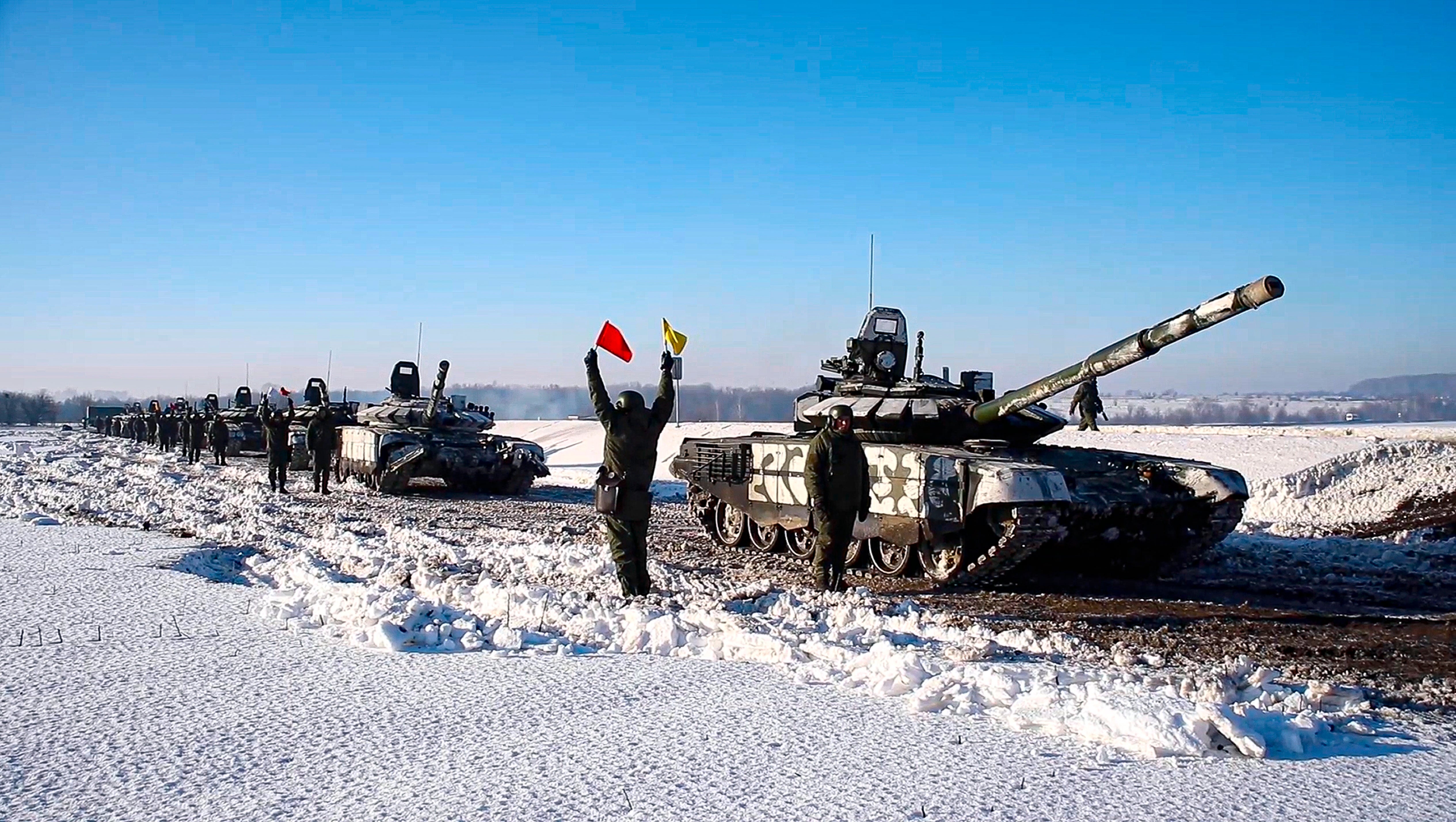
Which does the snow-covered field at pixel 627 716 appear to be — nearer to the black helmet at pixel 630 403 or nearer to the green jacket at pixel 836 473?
the green jacket at pixel 836 473

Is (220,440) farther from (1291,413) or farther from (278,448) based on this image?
(1291,413)

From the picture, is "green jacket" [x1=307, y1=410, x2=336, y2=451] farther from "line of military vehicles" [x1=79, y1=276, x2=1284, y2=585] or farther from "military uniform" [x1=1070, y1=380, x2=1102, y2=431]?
"military uniform" [x1=1070, y1=380, x2=1102, y2=431]

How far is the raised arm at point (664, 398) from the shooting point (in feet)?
29.7

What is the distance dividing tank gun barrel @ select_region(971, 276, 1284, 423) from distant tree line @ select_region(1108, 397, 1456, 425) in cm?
2996

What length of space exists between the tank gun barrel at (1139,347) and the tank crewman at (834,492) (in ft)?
7.32

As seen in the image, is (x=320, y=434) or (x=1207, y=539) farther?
(x=320, y=434)

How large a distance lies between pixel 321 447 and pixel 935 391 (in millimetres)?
14006

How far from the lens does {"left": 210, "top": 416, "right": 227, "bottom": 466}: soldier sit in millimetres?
32906

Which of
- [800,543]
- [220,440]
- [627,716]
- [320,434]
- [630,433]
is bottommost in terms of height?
[800,543]

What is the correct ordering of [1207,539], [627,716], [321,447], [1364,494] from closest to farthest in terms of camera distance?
[627,716], [1207,539], [1364,494], [321,447]

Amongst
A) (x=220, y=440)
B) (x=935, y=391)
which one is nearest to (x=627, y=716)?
(x=935, y=391)

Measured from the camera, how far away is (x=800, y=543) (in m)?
13.5

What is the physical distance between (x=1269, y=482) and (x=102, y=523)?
17073mm

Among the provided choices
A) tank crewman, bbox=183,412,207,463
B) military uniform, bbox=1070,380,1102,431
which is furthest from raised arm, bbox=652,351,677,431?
tank crewman, bbox=183,412,207,463
